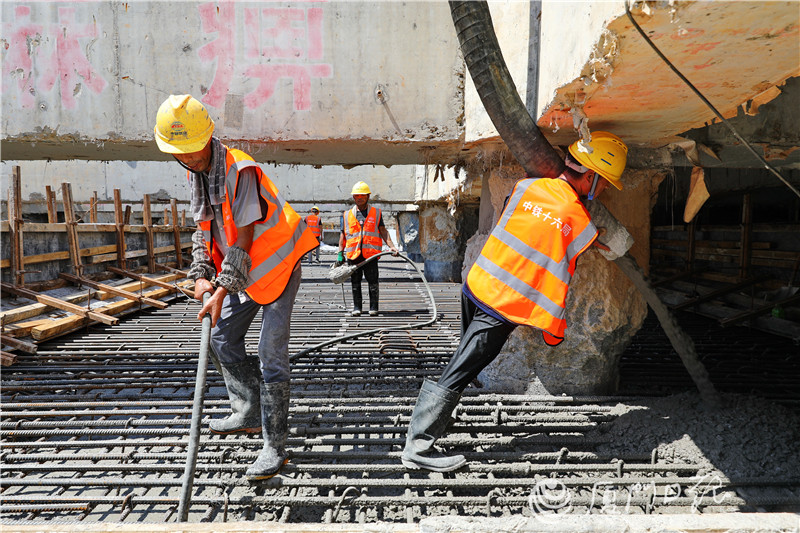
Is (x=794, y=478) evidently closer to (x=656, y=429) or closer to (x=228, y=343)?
(x=656, y=429)

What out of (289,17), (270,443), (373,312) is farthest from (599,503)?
(373,312)

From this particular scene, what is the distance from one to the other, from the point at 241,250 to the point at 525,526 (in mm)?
1576

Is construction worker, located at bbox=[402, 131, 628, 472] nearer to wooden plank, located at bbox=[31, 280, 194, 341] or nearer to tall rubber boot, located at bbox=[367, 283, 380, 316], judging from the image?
wooden plank, located at bbox=[31, 280, 194, 341]

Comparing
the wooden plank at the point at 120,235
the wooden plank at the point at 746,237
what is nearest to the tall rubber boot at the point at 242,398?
the wooden plank at the point at 746,237

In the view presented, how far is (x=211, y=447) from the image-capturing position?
8.55 feet

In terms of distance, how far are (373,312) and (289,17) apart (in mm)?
4110

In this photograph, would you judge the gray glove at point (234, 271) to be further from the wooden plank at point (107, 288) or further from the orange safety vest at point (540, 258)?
the wooden plank at point (107, 288)

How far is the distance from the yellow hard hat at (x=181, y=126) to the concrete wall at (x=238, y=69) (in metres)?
0.87

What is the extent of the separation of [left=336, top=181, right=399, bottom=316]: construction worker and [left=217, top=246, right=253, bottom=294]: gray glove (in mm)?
4162

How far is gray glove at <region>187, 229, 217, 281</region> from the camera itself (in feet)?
8.10

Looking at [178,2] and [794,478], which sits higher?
A: [178,2]

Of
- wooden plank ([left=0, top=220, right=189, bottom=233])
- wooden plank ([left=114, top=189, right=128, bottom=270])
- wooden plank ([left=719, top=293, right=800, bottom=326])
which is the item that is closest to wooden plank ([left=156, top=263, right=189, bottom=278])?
wooden plank ([left=0, top=220, right=189, bottom=233])

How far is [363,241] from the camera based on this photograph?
648 cm

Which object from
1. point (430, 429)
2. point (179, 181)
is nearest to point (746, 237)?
point (430, 429)
